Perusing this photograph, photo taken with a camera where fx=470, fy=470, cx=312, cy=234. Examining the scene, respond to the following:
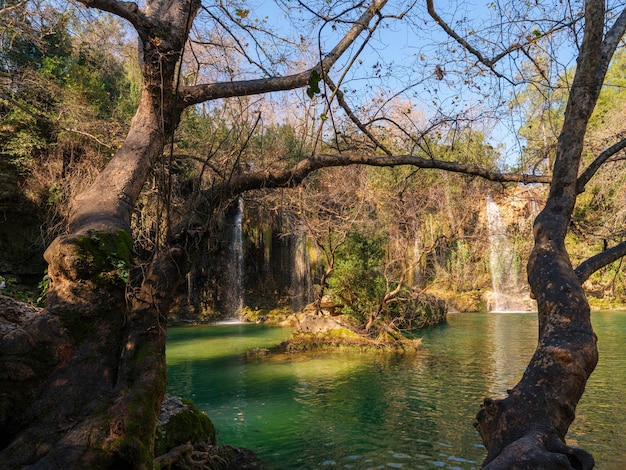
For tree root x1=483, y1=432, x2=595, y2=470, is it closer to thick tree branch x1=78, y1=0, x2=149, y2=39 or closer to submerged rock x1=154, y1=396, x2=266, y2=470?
submerged rock x1=154, y1=396, x2=266, y2=470

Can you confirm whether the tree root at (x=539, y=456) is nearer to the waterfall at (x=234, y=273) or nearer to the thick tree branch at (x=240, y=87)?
the thick tree branch at (x=240, y=87)

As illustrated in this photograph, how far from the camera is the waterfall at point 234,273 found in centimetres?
2397

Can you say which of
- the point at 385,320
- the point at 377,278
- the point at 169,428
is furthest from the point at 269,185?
the point at 377,278

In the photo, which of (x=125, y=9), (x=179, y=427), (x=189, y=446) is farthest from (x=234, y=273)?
(x=125, y=9)

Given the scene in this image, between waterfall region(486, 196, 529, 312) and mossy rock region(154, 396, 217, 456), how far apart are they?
23518 mm

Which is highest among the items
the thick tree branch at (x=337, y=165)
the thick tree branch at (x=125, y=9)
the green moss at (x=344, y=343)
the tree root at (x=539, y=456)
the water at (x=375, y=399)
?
the thick tree branch at (x=125, y=9)

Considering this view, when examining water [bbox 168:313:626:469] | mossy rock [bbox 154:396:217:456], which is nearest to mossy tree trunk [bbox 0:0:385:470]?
mossy rock [bbox 154:396:217:456]

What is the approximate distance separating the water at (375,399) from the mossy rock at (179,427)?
3.38 feet

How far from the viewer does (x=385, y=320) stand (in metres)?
14.3

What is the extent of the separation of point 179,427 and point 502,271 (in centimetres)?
2669

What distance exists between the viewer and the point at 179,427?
4.70 metres

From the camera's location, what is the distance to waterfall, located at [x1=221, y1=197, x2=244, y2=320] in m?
24.0

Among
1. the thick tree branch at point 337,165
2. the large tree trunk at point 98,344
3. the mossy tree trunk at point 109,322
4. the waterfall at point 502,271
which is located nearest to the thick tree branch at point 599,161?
the thick tree branch at point 337,165

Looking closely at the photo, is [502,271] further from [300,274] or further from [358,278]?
[358,278]
